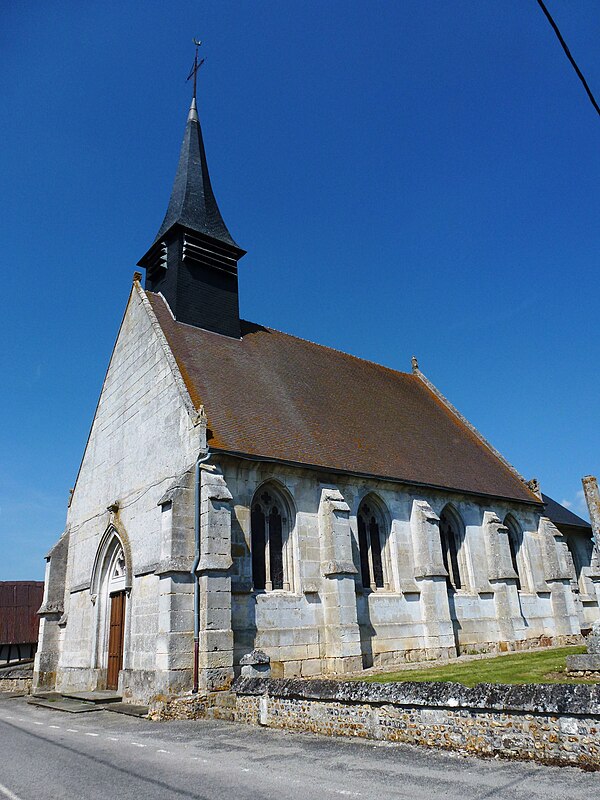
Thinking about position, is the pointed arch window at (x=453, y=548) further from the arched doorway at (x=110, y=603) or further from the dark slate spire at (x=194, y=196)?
the dark slate spire at (x=194, y=196)

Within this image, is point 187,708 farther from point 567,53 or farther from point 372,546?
point 567,53

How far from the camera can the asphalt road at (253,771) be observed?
608cm

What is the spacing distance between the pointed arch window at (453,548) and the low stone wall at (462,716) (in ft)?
36.4

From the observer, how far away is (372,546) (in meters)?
17.8

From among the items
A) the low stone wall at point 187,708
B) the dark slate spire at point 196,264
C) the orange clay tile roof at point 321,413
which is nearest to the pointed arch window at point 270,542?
the orange clay tile roof at point 321,413

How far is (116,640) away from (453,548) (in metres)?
11.1

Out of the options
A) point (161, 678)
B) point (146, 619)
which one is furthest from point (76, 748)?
point (146, 619)

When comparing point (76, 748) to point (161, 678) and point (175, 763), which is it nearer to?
point (175, 763)

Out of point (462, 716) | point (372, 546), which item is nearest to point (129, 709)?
point (372, 546)

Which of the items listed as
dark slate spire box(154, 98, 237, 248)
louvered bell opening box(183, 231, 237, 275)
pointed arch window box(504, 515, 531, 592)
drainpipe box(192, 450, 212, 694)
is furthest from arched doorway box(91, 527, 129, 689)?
pointed arch window box(504, 515, 531, 592)

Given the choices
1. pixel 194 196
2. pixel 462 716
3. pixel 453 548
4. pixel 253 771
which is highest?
pixel 194 196

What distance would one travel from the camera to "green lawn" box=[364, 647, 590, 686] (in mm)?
11360

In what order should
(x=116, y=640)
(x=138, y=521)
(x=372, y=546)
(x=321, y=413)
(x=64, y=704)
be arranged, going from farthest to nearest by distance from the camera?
1. (x=321, y=413)
2. (x=372, y=546)
3. (x=116, y=640)
4. (x=138, y=521)
5. (x=64, y=704)

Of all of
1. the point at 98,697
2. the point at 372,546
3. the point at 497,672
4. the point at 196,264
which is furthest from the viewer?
the point at 196,264
